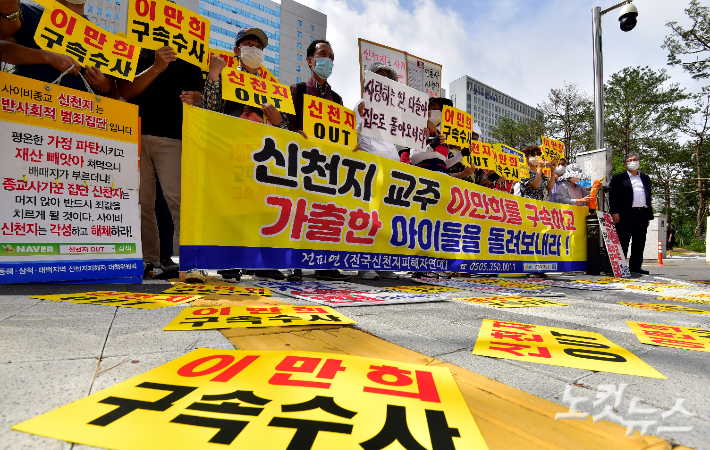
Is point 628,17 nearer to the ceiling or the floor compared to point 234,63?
nearer to the ceiling

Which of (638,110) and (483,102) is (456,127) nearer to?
(638,110)

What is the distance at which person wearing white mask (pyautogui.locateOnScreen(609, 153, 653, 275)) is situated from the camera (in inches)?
244

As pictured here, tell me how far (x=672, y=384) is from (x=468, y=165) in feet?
14.8

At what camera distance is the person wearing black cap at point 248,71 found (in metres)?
3.30

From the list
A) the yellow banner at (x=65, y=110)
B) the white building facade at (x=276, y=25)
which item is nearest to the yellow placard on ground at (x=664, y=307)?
the yellow banner at (x=65, y=110)

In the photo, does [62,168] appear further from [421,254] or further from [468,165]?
[468,165]

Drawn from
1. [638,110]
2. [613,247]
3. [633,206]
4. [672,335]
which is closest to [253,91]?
[672,335]

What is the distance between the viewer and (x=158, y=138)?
3.20 metres

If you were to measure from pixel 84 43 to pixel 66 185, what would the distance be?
1021mm

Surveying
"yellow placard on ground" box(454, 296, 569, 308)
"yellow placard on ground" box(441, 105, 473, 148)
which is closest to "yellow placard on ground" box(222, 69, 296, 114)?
"yellow placard on ground" box(441, 105, 473, 148)

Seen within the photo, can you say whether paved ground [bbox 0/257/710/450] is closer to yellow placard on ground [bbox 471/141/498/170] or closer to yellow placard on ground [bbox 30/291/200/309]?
yellow placard on ground [bbox 30/291/200/309]

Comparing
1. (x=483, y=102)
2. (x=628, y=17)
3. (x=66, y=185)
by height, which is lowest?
(x=66, y=185)

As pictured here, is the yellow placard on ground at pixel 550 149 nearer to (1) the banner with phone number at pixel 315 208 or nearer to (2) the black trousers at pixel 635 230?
(2) the black trousers at pixel 635 230

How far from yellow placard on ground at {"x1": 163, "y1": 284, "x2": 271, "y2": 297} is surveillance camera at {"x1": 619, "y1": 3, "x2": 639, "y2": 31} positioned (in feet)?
30.5
